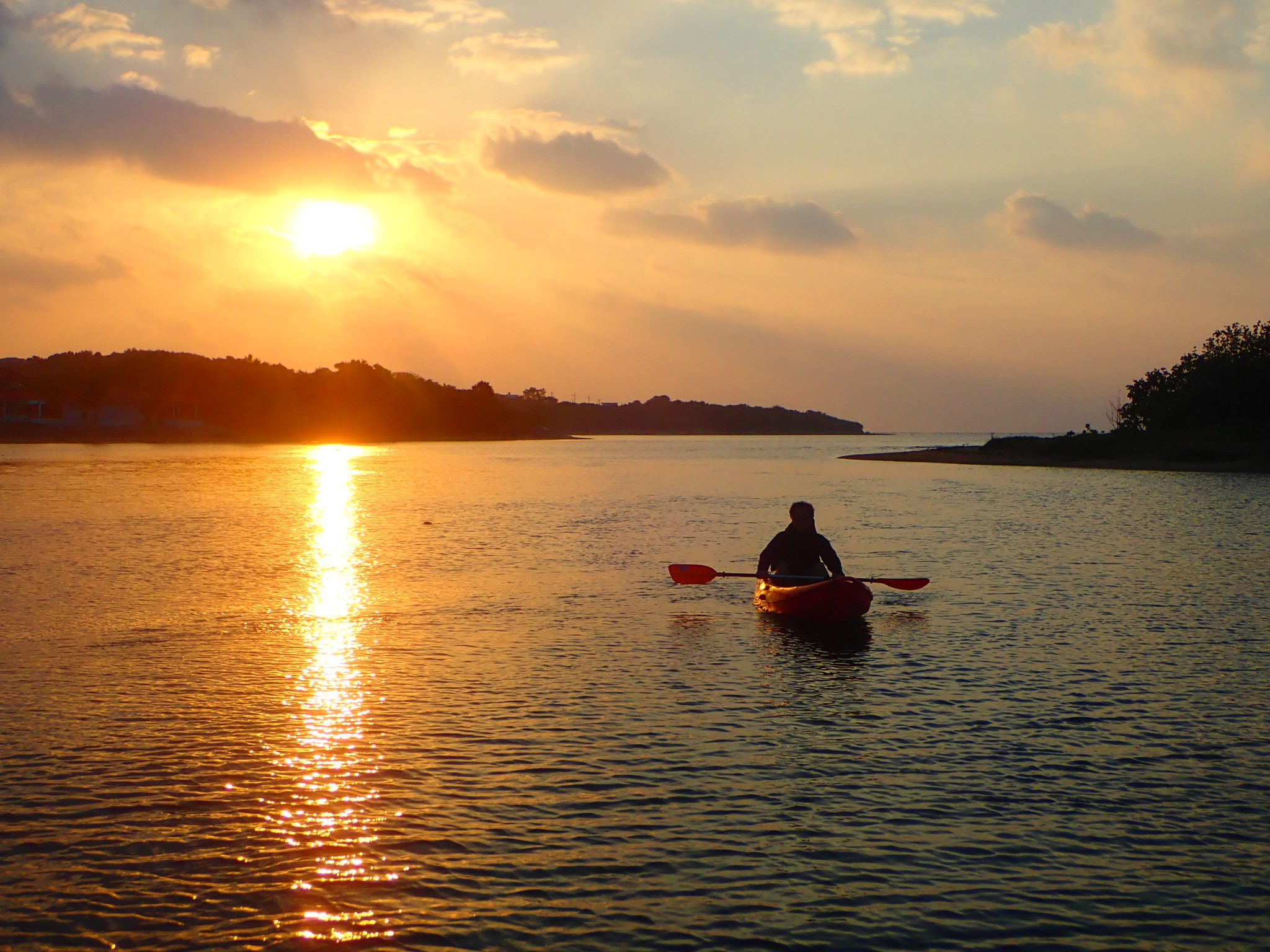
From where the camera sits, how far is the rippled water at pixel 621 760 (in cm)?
759

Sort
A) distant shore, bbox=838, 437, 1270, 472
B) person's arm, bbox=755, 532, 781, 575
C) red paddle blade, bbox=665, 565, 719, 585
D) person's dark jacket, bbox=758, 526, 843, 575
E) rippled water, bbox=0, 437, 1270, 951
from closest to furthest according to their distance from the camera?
1. rippled water, bbox=0, 437, 1270, 951
2. person's dark jacket, bbox=758, 526, 843, 575
3. person's arm, bbox=755, 532, 781, 575
4. red paddle blade, bbox=665, 565, 719, 585
5. distant shore, bbox=838, 437, 1270, 472

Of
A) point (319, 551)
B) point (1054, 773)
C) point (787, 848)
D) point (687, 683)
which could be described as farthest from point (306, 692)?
point (319, 551)

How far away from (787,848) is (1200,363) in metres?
111

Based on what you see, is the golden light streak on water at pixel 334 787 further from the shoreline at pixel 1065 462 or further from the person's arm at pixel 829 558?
the shoreline at pixel 1065 462

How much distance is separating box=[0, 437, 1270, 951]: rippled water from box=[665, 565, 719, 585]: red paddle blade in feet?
1.11

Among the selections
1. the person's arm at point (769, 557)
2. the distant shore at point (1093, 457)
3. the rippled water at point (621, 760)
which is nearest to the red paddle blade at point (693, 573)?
the rippled water at point (621, 760)

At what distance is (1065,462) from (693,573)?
88708 millimetres

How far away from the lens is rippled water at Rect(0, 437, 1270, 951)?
759 cm

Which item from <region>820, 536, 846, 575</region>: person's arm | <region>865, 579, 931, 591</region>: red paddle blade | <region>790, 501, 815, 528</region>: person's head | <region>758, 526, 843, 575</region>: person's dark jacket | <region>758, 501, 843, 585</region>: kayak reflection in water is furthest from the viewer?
<region>865, 579, 931, 591</region>: red paddle blade

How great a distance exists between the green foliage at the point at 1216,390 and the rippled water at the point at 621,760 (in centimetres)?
8147

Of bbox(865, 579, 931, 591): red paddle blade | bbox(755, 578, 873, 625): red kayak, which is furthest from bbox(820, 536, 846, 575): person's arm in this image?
bbox(865, 579, 931, 591): red paddle blade

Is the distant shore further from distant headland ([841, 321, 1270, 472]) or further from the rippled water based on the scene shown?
the rippled water

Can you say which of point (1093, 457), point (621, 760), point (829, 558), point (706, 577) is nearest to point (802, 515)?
point (829, 558)

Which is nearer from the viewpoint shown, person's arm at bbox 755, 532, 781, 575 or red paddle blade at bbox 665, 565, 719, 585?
person's arm at bbox 755, 532, 781, 575
